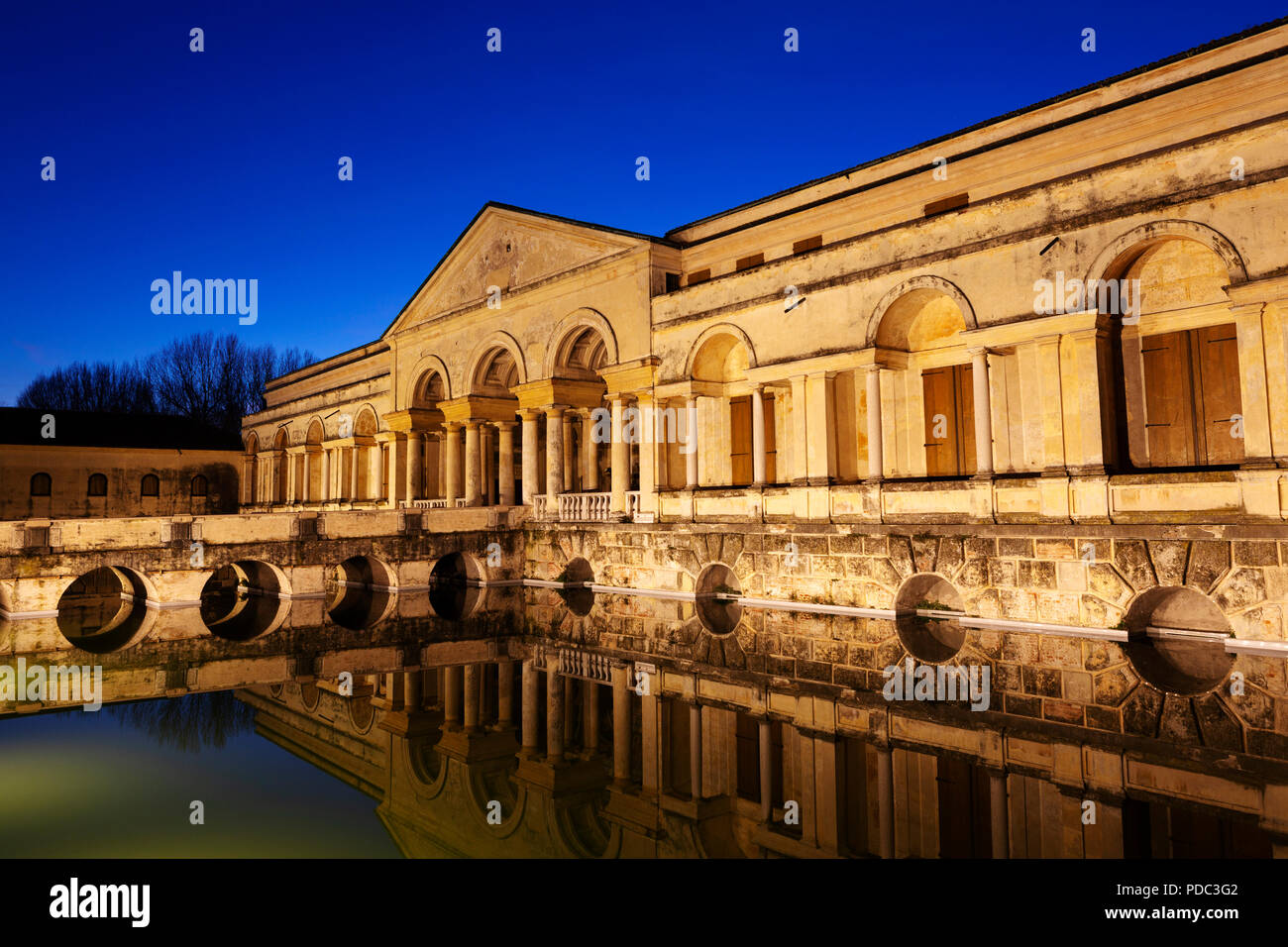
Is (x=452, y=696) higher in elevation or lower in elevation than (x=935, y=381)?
Answer: lower

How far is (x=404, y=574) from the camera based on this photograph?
65.7 feet

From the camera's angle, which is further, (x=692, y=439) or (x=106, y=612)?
(x=106, y=612)

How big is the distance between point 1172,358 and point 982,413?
2.83 meters

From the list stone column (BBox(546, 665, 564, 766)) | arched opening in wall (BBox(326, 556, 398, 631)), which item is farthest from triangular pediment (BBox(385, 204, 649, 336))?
stone column (BBox(546, 665, 564, 766))

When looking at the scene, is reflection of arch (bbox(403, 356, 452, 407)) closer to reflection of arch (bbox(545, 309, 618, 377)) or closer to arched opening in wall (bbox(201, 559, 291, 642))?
reflection of arch (bbox(545, 309, 618, 377))

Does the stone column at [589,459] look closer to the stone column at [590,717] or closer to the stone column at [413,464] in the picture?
the stone column at [413,464]

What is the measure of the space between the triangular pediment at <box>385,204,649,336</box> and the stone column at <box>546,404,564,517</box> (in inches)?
140

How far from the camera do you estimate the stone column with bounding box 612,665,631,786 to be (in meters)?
6.73

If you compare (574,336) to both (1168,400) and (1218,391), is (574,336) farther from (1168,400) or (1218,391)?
(1218,391)

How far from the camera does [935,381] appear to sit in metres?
16.1

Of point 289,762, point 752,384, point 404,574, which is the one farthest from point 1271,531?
point 404,574

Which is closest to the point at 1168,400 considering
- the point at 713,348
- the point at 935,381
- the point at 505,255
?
the point at 935,381
